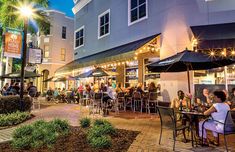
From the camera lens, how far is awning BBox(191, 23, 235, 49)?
8.35 m

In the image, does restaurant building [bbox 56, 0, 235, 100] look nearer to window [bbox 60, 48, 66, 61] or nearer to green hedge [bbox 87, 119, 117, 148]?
green hedge [bbox 87, 119, 117, 148]

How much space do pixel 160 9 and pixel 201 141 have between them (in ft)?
25.3

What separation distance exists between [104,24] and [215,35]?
395 inches

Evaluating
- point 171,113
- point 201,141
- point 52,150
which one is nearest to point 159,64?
point 171,113

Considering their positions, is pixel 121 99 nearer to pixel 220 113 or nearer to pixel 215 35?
pixel 215 35

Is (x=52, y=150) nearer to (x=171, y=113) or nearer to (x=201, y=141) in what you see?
(x=171, y=113)

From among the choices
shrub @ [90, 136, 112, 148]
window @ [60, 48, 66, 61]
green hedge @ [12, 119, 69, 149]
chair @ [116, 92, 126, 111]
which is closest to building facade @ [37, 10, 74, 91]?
window @ [60, 48, 66, 61]

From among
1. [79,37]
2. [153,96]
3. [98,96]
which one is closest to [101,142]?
[98,96]

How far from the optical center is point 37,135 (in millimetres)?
5180

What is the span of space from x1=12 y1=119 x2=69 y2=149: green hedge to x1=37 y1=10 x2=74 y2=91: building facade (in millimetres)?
24150

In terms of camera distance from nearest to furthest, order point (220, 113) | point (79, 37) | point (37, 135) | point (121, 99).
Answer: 1. point (220, 113)
2. point (37, 135)
3. point (121, 99)
4. point (79, 37)

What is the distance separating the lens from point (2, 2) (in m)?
17.2

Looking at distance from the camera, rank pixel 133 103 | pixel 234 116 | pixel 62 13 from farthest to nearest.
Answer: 1. pixel 62 13
2. pixel 133 103
3. pixel 234 116

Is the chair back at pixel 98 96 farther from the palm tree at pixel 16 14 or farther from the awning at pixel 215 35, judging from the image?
the palm tree at pixel 16 14
